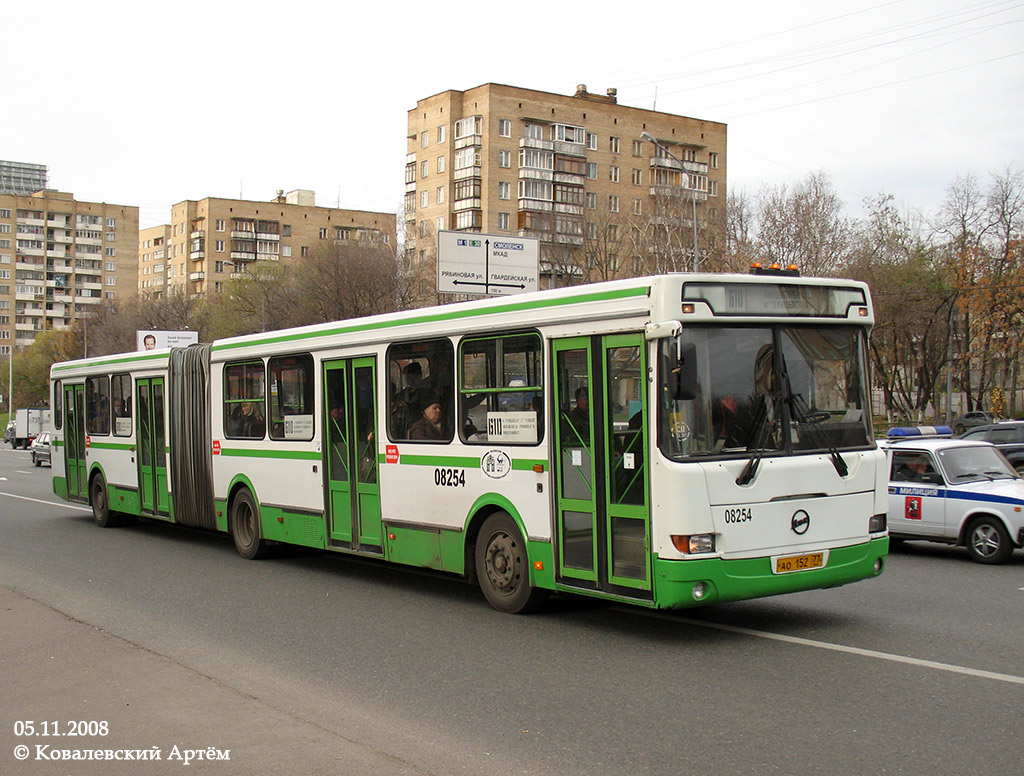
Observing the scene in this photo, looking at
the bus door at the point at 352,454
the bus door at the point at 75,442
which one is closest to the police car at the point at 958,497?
the bus door at the point at 352,454

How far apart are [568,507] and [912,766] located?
3.82 meters

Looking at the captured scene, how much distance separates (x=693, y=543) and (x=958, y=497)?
22.7 ft

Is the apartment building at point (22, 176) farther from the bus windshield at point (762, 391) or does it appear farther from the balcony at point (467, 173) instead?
the bus windshield at point (762, 391)

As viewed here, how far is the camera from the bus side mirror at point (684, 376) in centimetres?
764

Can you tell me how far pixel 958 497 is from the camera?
13.1 metres

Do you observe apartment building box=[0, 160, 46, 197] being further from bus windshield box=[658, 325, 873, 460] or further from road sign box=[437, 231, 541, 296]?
bus windshield box=[658, 325, 873, 460]

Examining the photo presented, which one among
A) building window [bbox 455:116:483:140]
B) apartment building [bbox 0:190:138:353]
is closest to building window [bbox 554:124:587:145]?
building window [bbox 455:116:483:140]

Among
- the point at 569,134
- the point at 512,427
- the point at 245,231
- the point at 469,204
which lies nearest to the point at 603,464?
the point at 512,427

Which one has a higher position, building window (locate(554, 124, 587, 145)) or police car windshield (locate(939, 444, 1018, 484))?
building window (locate(554, 124, 587, 145))

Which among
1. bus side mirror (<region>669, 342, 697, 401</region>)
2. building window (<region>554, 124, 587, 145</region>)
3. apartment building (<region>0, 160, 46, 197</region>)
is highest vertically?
apartment building (<region>0, 160, 46, 197</region>)

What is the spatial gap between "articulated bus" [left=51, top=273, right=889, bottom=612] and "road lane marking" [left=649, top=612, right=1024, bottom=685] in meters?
0.50

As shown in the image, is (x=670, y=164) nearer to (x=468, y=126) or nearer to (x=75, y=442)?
(x=468, y=126)

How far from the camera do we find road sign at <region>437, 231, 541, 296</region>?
28.9 m

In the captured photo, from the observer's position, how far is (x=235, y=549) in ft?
49.6
